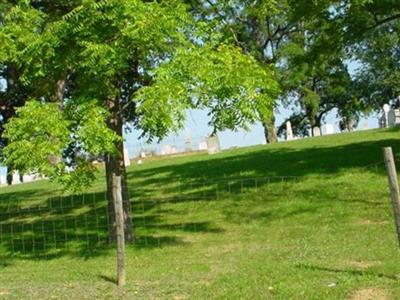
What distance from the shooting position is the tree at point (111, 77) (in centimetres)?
1001

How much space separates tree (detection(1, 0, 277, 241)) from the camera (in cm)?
1001

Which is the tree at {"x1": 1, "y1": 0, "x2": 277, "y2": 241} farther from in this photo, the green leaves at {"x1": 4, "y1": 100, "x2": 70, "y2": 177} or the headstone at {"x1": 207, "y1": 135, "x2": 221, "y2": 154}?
the headstone at {"x1": 207, "y1": 135, "x2": 221, "y2": 154}

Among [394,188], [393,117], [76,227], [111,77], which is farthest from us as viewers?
[393,117]

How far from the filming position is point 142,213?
17000 millimetres

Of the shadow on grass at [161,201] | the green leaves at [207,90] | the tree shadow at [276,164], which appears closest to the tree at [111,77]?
the green leaves at [207,90]

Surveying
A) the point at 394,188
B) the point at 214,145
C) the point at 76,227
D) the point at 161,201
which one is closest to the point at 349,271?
the point at 394,188

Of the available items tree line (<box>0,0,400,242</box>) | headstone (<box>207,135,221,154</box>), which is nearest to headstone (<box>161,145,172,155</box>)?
headstone (<box>207,135,221,154</box>)

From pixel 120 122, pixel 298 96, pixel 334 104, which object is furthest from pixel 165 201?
pixel 334 104

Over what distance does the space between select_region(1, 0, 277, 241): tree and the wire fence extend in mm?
3373

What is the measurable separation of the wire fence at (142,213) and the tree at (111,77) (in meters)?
3.37

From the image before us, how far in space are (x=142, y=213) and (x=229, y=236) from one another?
4263 mm

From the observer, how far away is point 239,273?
991 cm

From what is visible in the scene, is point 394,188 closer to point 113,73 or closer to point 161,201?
point 113,73

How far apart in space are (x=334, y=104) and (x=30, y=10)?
5088cm
